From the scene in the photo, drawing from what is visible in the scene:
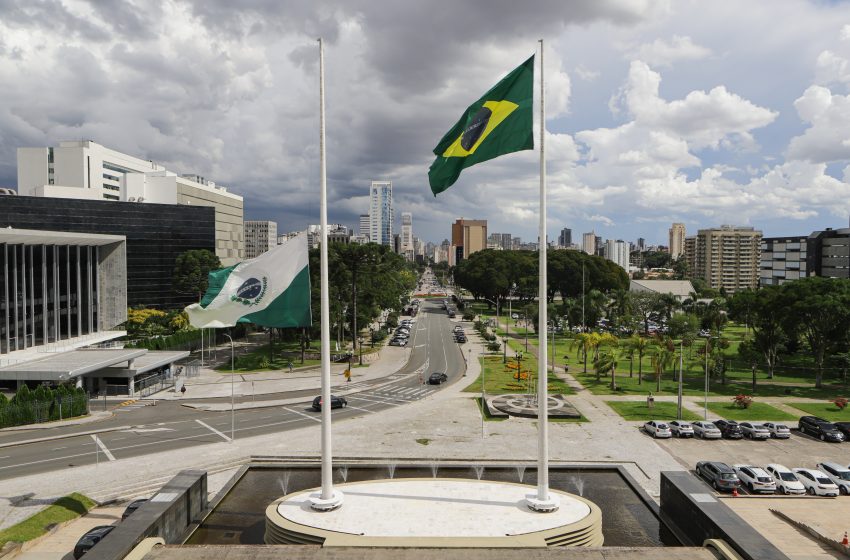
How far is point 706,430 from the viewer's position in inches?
1580

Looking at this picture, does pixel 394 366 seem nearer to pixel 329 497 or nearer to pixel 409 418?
pixel 409 418

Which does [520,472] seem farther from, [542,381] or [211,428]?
[211,428]

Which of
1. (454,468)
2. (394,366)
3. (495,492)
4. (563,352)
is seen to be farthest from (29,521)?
(563,352)

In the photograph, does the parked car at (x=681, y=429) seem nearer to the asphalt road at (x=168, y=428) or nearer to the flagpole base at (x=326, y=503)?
the asphalt road at (x=168, y=428)

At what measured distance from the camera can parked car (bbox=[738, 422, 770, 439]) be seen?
39969mm

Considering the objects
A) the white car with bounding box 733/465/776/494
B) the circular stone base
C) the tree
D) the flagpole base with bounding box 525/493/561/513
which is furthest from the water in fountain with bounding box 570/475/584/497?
the tree

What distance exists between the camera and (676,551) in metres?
15.4

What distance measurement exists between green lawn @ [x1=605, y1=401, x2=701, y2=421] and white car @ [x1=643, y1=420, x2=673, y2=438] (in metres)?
4.28

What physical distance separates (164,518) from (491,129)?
16634mm

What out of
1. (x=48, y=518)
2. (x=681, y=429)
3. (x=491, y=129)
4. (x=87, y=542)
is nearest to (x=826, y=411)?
(x=681, y=429)

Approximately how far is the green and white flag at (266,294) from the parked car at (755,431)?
1386 inches

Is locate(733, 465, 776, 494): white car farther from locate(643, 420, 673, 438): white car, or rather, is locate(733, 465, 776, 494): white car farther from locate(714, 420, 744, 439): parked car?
locate(714, 420, 744, 439): parked car

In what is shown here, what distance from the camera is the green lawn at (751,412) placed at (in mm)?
45575

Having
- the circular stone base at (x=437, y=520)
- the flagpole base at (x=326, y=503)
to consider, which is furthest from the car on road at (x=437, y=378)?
the flagpole base at (x=326, y=503)
